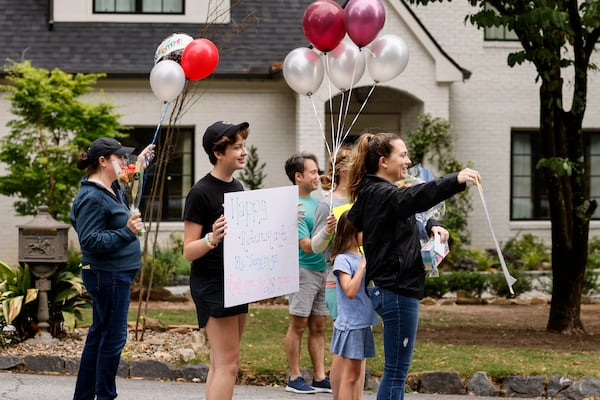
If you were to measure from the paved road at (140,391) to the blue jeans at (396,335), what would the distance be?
8.23 feet

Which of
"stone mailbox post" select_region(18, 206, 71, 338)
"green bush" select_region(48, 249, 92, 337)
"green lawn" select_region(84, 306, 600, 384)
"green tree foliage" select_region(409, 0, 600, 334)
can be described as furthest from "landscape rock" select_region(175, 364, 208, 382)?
"green tree foliage" select_region(409, 0, 600, 334)

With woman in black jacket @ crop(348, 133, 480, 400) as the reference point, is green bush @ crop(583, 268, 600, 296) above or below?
below

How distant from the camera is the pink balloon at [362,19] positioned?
29.6 feet

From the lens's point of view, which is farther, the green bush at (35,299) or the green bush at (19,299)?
the green bush at (35,299)

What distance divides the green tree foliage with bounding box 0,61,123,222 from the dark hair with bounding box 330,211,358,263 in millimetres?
9966

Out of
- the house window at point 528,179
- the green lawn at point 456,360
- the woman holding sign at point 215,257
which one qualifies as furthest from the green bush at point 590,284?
the woman holding sign at point 215,257

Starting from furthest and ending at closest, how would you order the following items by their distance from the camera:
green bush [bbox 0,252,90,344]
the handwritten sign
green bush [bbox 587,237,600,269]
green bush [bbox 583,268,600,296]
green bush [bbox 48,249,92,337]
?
green bush [bbox 587,237,600,269], green bush [bbox 583,268,600,296], green bush [bbox 48,249,92,337], green bush [bbox 0,252,90,344], the handwritten sign

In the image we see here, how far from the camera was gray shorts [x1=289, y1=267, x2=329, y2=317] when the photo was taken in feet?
28.7

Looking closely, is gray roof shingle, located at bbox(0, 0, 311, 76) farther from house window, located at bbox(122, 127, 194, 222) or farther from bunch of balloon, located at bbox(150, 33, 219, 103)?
bunch of balloon, located at bbox(150, 33, 219, 103)

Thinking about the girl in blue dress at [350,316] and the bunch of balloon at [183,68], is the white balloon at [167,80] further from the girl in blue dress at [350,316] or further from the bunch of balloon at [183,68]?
the girl in blue dress at [350,316]

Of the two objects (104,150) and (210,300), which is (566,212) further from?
(210,300)

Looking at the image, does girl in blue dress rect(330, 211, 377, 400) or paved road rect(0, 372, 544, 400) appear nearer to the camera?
girl in blue dress rect(330, 211, 377, 400)

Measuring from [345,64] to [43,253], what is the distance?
3593 millimetres

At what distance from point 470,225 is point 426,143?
6.41 feet
